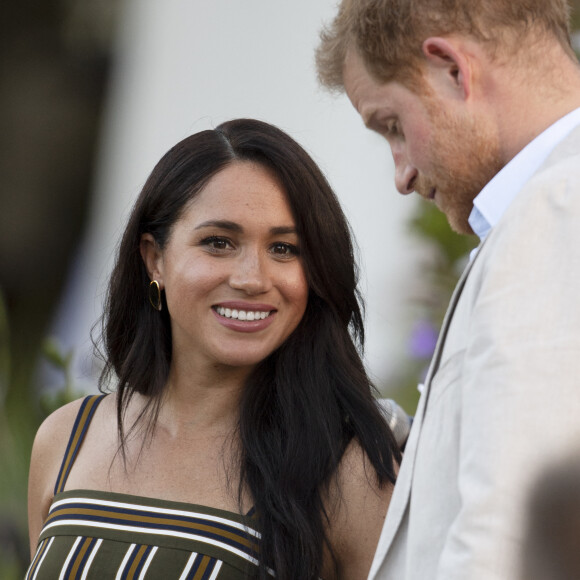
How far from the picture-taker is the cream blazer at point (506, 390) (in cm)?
132

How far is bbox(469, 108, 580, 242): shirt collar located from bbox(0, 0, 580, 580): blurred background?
2200mm

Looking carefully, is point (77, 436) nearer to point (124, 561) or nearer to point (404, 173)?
point (124, 561)

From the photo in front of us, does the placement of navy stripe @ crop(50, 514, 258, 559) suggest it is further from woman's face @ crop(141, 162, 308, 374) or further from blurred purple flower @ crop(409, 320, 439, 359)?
blurred purple flower @ crop(409, 320, 439, 359)

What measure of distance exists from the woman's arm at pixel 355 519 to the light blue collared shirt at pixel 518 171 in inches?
33.9

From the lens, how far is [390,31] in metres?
1.72

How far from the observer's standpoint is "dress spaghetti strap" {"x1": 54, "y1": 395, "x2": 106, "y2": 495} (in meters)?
2.63

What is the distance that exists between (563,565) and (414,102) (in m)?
0.77

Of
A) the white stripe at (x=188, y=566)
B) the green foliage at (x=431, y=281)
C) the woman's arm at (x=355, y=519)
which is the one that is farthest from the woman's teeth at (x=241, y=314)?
the green foliage at (x=431, y=281)

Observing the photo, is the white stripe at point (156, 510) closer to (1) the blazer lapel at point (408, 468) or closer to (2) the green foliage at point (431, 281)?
(1) the blazer lapel at point (408, 468)

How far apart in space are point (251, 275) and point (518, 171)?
0.96 m

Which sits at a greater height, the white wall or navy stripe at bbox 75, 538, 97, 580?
the white wall

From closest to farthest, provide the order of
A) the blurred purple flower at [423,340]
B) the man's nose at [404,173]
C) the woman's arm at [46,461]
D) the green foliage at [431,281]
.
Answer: the man's nose at [404,173] → the woman's arm at [46,461] → the blurred purple flower at [423,340] → the green foliage at [431,281]

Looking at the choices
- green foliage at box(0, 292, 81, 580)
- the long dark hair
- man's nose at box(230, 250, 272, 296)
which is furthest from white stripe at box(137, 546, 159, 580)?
green foliage at box(0, 292, 81, 580)

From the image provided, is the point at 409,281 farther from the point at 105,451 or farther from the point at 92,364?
the point at 105,451
